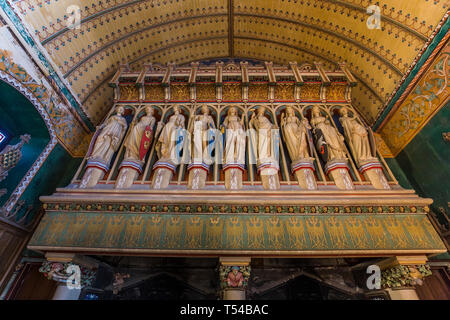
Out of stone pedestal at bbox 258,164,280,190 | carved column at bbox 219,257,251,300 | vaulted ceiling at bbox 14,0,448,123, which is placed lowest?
carved column at bbox 219,257,251,300

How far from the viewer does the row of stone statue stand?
5070 mm

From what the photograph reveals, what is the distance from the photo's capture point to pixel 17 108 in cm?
590

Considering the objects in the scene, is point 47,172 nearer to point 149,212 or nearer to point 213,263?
point 149,212

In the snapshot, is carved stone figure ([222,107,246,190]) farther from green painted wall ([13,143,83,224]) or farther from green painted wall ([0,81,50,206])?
green painted wall ([0,81,50,206])

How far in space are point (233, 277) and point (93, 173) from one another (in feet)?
12.7

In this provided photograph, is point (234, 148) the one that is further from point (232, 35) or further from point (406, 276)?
point (232, 35)

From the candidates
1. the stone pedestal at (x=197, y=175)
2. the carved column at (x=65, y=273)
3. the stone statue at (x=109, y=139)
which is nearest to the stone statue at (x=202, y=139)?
the stone pedestal at (x=197, y=175)

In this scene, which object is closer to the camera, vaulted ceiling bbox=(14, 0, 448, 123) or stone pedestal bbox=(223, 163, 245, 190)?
stone pedestal bbox=(223, 163, 245, 190)

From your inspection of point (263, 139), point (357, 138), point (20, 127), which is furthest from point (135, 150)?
point (357, 138)

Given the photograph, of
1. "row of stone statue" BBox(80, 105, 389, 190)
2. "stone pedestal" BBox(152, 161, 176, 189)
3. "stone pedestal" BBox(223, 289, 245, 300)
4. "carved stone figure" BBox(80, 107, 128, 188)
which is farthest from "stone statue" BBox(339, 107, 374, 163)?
"carved stone figure" BBox(80, 107, 128, 188)

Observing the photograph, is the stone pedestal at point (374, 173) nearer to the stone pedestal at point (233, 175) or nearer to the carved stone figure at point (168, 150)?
the stone pedestal at point (233, 175)

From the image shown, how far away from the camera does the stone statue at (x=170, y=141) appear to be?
17.9 ft

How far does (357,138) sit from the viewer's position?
574 centimetres

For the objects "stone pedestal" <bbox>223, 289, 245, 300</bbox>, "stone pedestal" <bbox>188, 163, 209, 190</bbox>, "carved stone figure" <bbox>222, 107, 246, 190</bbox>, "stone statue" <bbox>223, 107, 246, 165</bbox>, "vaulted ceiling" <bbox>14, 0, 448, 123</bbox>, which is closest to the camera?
"stone pedestal" <bbox>223, 289, 245, 300</bbox>
